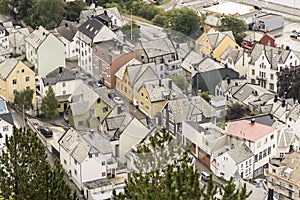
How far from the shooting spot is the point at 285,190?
15.6 meters

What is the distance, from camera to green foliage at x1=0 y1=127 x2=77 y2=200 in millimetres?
11570

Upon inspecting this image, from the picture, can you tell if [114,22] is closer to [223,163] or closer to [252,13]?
[252,13]

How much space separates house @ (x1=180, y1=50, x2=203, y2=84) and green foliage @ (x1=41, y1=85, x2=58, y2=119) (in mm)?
4295

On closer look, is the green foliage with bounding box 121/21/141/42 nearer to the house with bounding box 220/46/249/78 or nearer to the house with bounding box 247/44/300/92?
the house with bounding box 220/46/249/78

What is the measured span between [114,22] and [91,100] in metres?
7.84

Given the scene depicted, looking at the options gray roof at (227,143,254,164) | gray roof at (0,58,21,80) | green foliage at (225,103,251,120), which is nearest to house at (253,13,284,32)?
green foliage at (225,103,251,120)

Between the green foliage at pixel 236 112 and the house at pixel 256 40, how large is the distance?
616cm

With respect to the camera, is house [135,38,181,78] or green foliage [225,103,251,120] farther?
house [135,38,181,78]

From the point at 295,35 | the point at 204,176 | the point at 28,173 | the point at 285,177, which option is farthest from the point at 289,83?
the point at 28,173

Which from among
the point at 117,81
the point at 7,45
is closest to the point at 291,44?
the point at 117,81

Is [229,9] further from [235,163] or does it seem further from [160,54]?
[235,163]

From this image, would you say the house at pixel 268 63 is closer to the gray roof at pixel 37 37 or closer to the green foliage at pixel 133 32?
the green foliage at pixel 133 32

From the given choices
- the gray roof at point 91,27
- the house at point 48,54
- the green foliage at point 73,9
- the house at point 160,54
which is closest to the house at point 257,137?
the house at point 160,54

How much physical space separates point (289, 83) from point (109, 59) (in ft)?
18.6
